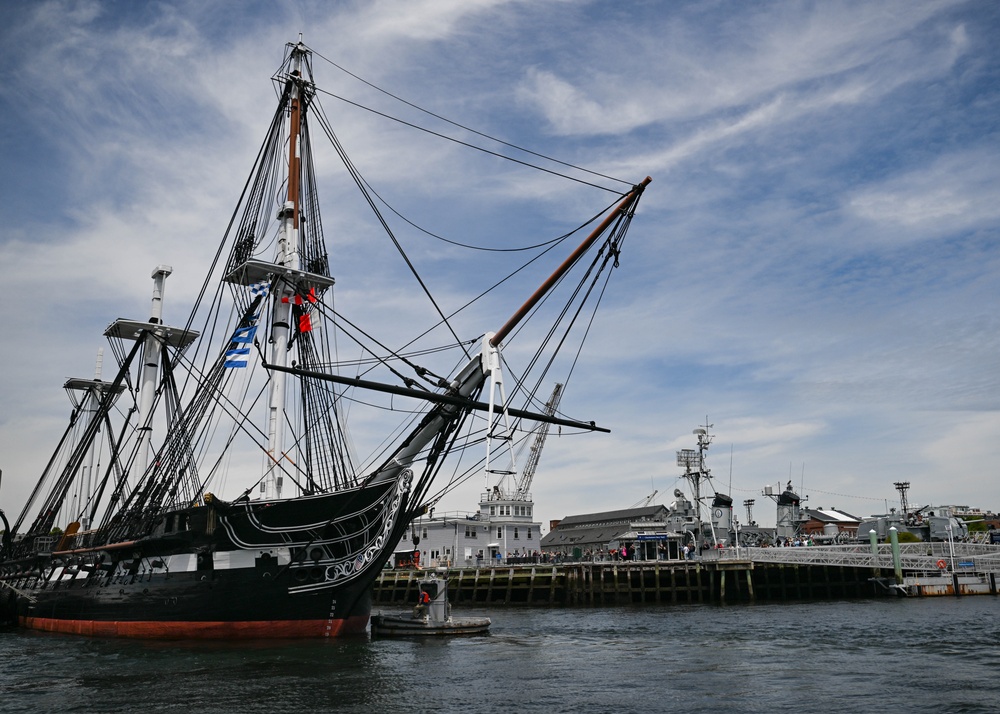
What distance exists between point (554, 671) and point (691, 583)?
3699 cm

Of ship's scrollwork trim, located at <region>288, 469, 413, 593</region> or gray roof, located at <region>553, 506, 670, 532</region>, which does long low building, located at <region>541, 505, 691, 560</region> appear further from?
ship's scrollwork trim, located at <region>288, 469, 413, 593</region>

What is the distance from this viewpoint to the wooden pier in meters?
57.8

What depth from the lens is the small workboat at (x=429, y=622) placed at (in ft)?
110

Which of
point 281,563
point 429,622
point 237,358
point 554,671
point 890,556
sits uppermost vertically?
point 237,358

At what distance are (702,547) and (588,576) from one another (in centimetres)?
1391

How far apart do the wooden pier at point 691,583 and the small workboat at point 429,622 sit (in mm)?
25134

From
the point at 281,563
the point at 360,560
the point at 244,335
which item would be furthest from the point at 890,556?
the point at 244,335

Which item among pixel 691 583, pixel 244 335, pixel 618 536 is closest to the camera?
pixel 244 335

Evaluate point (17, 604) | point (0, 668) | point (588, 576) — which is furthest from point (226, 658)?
point (588, 576)

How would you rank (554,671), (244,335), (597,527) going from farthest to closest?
(597,527) → (244,335) → (554,671)

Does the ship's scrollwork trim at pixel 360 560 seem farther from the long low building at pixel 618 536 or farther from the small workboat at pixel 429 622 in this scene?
the long low building at pixel 618 536

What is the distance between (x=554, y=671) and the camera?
995 inches

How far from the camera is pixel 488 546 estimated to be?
3536 inches

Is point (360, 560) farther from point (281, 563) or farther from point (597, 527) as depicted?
point (597, 527)
